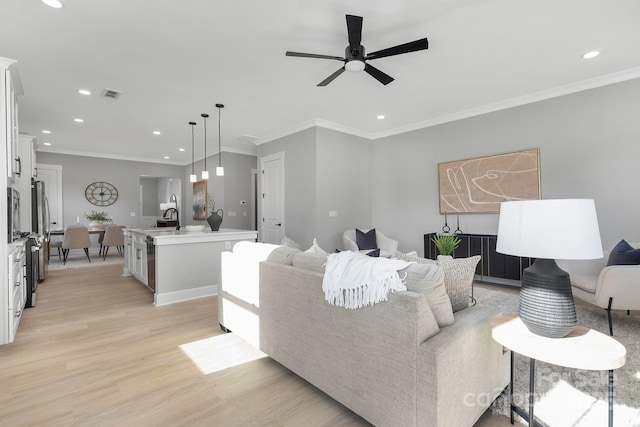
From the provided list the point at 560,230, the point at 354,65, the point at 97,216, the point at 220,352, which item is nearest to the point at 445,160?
the point at 354,65

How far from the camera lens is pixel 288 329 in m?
2.04

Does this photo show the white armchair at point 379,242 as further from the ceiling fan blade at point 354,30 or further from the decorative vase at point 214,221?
the ceiling fan blade at point 354,30

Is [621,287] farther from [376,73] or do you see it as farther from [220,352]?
[220,352]

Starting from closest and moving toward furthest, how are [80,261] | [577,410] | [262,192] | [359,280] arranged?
[359,280] → [577,410] → [262,192] → [80,261]

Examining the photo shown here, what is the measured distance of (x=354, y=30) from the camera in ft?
7.45

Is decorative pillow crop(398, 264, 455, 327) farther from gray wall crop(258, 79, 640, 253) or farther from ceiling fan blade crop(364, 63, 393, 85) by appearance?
gray wall crop(258, 79, 640, 253)

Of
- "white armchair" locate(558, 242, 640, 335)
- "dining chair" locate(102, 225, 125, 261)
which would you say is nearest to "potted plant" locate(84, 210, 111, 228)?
"dining chair" locate(102, 225, 125, 261)

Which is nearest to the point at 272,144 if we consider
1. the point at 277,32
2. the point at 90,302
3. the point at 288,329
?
the point at 277,32

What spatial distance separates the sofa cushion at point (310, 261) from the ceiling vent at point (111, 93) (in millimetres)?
3514

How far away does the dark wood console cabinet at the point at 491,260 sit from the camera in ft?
13.2

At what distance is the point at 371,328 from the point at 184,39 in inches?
112

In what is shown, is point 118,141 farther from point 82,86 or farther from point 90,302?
point 90,302

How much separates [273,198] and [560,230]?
510cm

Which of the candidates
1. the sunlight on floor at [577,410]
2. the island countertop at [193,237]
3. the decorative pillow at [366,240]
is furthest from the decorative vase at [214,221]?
the sunlight on floor at [577,410]
